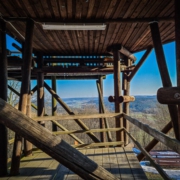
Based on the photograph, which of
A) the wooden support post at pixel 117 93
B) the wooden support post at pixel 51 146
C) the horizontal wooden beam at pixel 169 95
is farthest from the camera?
the wooden support post at pixel 117 93

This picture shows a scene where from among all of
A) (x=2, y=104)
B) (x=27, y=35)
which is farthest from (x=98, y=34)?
(x=2, y=104)

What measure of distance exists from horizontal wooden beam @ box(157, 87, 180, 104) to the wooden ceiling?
1.59 metres

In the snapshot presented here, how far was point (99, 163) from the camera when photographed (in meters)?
3.57

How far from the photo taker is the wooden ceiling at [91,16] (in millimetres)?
2922

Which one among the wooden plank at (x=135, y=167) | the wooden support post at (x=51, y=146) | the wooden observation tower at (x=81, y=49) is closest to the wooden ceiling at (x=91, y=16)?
the wooden observation tower at (x=81, y=49)

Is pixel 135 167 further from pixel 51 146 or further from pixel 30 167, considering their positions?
pixel 51 146

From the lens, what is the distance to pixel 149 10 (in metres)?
3.21

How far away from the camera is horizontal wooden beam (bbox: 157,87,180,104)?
199 cm

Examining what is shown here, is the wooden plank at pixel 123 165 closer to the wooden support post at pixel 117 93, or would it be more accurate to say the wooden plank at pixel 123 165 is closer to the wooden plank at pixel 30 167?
the wooden support post at pixel 117 93

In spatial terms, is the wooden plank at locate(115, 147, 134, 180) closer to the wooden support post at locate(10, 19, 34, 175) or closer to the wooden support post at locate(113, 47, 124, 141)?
the wooden support post at locate(113, 47, 124, 141)

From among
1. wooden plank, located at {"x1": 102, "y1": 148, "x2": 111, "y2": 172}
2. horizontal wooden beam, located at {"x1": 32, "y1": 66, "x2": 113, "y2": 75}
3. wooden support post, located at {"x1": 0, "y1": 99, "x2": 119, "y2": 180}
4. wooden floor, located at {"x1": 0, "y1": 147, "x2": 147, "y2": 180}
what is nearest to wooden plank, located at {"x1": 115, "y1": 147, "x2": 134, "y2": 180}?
wooden floor, located at {"x1": 0, "y1": 147, "x2": 147, "y2": 180}

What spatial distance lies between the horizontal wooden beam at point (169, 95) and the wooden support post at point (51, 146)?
1269 mm

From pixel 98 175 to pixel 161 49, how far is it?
2.80 m

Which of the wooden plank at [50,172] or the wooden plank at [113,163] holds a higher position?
the wooden plank at [113,163]
